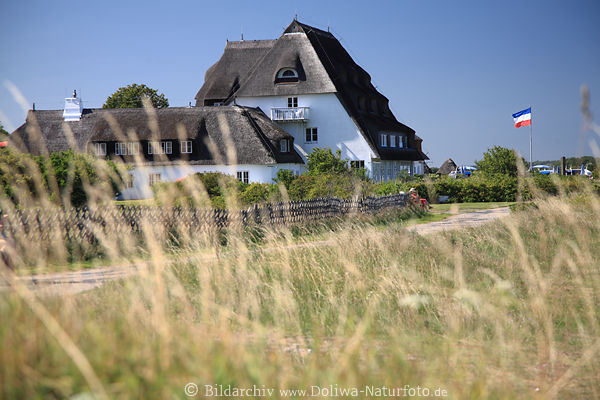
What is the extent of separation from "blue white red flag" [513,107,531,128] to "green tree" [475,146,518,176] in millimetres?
3651

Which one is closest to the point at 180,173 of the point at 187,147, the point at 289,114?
the point at 187,147

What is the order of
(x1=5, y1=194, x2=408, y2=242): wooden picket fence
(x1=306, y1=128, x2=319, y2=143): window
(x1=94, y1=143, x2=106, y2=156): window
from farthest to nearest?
(x1=306, y1=128, x2=319, y2=143): window
(x1=94, y1=143, x2=106, y2=156): window
(x1=5, y1=194, x2=408, y2=242): wooden picket fence

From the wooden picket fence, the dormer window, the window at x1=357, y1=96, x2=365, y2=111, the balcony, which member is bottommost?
the wooden picket fence

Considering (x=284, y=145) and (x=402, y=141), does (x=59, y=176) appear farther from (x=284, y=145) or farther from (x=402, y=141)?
(x=402, y=141)

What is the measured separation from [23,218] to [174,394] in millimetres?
11857

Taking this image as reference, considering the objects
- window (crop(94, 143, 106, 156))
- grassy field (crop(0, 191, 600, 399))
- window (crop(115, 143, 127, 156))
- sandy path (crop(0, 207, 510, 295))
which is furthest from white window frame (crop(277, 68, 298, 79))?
grassy field (crop(0, 191, 600, 399))

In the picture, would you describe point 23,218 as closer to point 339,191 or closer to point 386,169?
point 339,191

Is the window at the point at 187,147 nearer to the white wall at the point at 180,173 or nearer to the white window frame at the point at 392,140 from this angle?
the white wall at the point at 180,173

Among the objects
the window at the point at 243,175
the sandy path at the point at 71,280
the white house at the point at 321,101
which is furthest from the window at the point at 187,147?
the sandy path at the point at 71,280

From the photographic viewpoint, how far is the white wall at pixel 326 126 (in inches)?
1949

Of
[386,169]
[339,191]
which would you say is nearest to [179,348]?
[339,191]

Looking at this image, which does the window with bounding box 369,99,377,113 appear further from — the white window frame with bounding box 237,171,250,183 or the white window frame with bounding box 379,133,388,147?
the white window frame with bounding box 237,171,250,183

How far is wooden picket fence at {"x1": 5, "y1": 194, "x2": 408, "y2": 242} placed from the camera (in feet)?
45.4

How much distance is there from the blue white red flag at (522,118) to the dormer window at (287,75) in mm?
Answer: 19963
